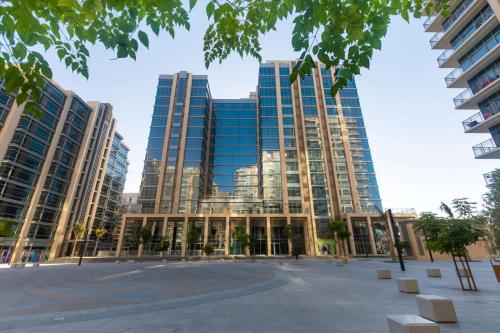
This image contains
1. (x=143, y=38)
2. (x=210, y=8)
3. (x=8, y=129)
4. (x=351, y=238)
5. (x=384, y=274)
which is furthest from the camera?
(x=351, y=238)

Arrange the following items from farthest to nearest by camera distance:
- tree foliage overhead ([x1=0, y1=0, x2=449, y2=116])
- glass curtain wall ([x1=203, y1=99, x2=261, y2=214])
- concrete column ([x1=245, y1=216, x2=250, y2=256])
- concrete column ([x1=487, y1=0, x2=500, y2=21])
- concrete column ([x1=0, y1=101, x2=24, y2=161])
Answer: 1. glass curtain wall ([x1=203, y1=99, x2=261, y2=214])
2. concrete column ([x1=245, y1=216, x2=250, y2=256])
3. concrete column ([x1=0, y1=101, x2=24, y2=161])
4. concrete column ([x1=487, y1=0, x2=500, y2=21])
5. tree foliage overhead ([x1=0, y1=0, x2=449, y2=116])

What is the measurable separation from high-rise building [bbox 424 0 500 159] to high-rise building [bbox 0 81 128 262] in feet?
184

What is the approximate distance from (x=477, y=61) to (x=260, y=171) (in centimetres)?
4426

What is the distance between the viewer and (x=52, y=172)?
52.0 m

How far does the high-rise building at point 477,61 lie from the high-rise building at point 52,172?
56189mm

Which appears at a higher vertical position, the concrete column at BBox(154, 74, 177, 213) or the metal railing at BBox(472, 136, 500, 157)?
the concrete column at BBox(154, 74, 177, 213)

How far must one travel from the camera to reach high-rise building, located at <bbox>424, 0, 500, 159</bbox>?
2218cm

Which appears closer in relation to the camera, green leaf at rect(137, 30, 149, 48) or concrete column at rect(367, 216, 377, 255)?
green leaf at rect(137, 30, 149, 48)

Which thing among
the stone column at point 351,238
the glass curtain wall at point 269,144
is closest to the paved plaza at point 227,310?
the stone column at point 351,238

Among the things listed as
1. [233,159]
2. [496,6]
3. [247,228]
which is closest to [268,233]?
[247,228]

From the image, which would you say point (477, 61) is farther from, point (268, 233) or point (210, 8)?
point (268, 233)

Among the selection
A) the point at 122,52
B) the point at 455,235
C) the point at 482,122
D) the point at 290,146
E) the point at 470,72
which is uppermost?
the point at 290,146

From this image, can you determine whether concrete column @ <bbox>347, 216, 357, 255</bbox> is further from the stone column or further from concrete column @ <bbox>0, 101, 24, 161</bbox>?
concrete column @ <bbox>0, 101, 24, 161</bbox>

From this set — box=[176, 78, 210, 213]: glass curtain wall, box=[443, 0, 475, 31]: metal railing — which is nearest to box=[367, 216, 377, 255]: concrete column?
box=[443, 0, 475, 31]: metal railing
